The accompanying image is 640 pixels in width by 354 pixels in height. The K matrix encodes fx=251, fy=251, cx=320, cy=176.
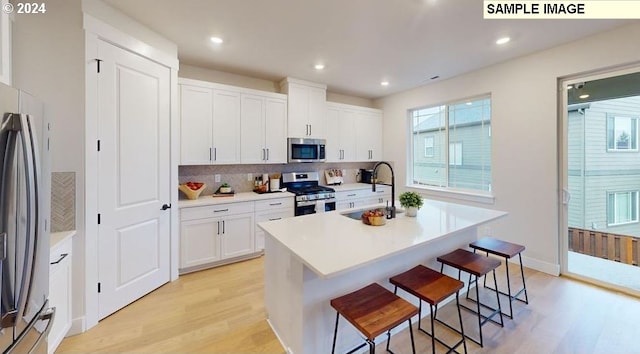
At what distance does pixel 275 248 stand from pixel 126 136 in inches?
69.9

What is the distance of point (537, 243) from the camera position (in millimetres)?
3176

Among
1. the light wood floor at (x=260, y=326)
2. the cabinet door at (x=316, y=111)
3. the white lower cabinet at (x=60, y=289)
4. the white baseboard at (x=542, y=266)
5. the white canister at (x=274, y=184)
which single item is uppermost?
the cabinet door at (x=316, y=111)

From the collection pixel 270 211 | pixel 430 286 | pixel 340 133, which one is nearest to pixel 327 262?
pixel 430 286

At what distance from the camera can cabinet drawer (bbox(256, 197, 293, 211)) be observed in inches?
139

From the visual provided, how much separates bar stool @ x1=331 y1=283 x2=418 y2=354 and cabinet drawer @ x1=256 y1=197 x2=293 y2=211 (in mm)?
2236

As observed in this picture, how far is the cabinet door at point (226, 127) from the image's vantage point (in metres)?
3.42

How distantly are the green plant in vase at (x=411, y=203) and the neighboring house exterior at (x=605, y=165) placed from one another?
2192 millimetres

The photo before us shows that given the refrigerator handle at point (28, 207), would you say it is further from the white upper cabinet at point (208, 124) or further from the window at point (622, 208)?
the window at point (622, 208)

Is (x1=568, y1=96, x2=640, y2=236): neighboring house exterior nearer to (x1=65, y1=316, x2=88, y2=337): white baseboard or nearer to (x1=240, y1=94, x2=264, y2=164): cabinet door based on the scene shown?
(x1=240, y1=94, x2=264, y2=164): cabinet door

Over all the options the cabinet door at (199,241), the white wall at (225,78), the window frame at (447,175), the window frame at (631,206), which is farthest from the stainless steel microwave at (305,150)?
the window frame at (631,206)

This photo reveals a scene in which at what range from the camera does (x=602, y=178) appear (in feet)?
9.33

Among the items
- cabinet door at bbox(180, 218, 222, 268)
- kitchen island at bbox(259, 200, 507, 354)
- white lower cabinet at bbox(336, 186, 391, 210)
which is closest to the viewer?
kitchen island at bbox(259, 200, 507, 354)

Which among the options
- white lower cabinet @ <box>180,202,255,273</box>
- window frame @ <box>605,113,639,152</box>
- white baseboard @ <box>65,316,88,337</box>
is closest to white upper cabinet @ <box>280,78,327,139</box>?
white lower cabinet @ <box>180,202,255,273</box>

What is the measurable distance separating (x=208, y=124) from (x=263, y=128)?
78 centimetres
